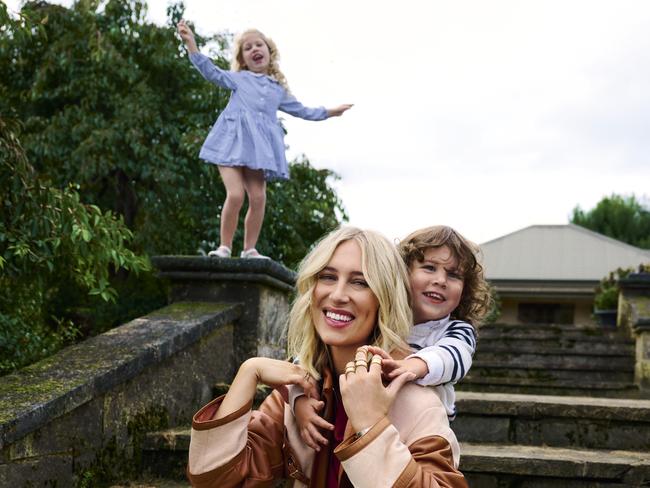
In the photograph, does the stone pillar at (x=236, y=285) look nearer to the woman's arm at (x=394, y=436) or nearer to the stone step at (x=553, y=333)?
the woman's arm at (x=394, y=436)

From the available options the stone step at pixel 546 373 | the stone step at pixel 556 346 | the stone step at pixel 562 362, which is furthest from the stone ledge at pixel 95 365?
the stone step at pixel 556 346

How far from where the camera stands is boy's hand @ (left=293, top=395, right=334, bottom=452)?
187 cm

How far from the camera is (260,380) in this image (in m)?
1.96

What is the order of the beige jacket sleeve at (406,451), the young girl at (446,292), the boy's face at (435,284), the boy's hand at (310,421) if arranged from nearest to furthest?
1. the beige jacket sleeve at (406,451)
2. the boy's hand at (310,421)
3. the young girl at (446,292)
4. the boy's face at (435,284)

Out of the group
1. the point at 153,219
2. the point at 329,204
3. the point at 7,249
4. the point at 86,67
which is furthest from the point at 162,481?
the point at 329,204

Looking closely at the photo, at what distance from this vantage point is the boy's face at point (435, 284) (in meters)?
2.39

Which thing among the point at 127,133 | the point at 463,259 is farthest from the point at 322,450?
the point at 127,133

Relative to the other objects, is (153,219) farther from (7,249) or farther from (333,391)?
(333,391)

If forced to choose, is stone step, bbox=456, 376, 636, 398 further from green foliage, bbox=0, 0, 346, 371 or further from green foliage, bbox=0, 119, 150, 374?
green foliage, bbox=0, 0, 346, 371

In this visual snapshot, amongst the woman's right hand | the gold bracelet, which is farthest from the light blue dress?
the gold bracelet

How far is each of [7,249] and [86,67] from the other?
639 cm

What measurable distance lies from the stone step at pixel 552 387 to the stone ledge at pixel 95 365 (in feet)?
7.49

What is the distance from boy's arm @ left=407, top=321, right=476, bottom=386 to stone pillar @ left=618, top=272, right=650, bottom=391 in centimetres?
382

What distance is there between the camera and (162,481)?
125 inches
